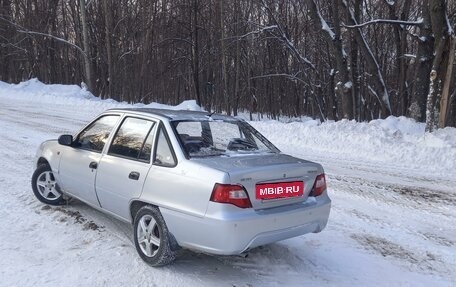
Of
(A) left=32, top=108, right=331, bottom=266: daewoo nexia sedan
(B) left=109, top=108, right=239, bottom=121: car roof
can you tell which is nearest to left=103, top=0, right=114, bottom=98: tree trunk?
(A) left=32, top=108, right=331, bottom=266: daewoo nexia sedan

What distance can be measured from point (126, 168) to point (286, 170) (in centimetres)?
168

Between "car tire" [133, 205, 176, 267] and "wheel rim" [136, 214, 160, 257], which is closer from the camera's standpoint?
"car tire" [133, 205, 176, 267]

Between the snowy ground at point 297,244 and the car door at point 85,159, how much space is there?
1.33 feet

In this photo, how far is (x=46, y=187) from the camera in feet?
20.4

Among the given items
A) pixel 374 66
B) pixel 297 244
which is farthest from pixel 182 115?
pixel 374 66

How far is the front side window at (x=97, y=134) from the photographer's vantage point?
17.4ft

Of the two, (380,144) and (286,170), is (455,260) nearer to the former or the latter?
(286,170)

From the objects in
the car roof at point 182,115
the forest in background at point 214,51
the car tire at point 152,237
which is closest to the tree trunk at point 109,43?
the forest in background at point 214,51

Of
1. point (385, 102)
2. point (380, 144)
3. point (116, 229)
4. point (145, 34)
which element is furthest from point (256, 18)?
point (116, 229)

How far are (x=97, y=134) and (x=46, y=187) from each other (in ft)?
4.48

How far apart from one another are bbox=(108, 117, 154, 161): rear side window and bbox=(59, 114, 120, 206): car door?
21cm

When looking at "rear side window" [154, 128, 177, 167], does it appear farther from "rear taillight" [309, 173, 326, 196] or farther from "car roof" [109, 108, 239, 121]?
"rear taillight" [309, 173, 326, 196]

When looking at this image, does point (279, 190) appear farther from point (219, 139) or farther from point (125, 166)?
point (125, 166)

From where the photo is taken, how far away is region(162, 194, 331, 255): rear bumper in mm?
3832
